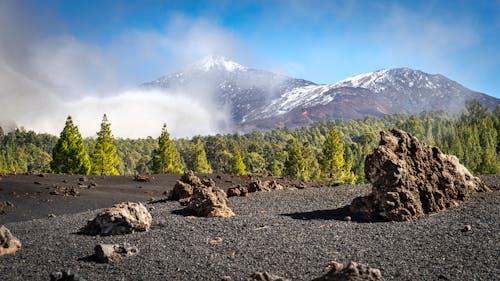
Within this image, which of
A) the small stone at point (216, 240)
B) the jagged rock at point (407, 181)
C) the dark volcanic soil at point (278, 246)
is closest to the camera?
the dark volcanic soil at point (278, 246)

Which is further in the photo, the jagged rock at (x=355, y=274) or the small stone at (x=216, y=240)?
the small stone at (x=216, y=240)

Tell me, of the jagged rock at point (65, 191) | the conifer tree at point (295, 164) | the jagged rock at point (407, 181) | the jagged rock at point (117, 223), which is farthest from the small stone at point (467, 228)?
the conifer tree at point (295, 164)

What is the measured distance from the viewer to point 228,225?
49.9 ft

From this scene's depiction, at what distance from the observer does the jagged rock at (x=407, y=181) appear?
16.5 meters

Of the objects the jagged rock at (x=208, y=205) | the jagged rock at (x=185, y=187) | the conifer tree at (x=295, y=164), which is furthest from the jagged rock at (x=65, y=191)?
the conifer tree at (x=295, y=164)

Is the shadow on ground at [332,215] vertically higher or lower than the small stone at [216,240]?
higher

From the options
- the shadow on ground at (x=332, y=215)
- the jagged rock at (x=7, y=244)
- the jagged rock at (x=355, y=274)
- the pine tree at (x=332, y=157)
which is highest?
the pine tree at (x=332, y=157)

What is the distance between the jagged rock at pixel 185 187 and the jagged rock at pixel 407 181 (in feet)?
34.2

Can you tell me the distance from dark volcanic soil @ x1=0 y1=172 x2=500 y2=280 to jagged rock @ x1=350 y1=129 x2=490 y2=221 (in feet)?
2.51

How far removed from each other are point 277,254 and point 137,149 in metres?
147

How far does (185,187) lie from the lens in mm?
24172

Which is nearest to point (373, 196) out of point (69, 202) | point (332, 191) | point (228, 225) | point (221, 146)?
point (228, 225)

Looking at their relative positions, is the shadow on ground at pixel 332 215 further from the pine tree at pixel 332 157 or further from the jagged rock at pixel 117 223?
the pine tree at pixel 332 157

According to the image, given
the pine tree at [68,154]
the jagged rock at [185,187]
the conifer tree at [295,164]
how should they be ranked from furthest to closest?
the conifer tree at [295,164] → the pine tree at [68,154] → the jagged rock at [185,187]
